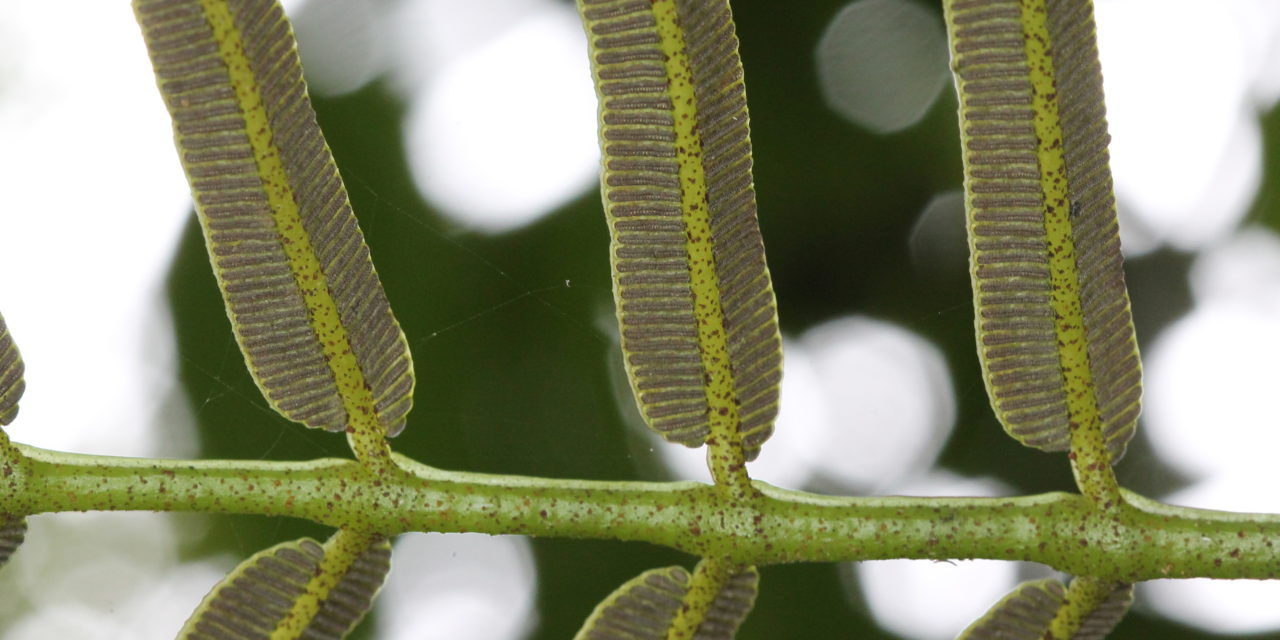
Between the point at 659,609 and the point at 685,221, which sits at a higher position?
the point at 685,221

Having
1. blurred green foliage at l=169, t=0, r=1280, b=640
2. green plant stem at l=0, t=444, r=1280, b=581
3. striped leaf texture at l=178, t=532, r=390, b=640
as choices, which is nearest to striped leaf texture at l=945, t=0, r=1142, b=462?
green plant stem at l=0, t=444, r=1280, b=581

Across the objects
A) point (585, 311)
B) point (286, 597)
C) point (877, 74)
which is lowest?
point (286, 597)

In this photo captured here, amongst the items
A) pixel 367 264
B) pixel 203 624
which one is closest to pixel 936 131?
pixel 367 264

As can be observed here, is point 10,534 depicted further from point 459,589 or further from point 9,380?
point 459,589

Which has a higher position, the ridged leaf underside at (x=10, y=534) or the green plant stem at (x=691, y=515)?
the green plant stem at (x=691, y=515)

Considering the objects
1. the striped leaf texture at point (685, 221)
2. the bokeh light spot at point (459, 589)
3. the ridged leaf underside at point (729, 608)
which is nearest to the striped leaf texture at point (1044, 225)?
the striped leaf texture at point (685, 221)

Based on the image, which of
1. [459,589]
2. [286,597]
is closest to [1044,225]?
[286,597]

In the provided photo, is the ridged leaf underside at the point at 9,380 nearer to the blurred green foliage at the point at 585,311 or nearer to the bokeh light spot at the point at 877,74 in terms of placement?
the blurred green foliage at the point at 585,311

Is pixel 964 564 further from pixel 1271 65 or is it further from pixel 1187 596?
pixel 1271 65
